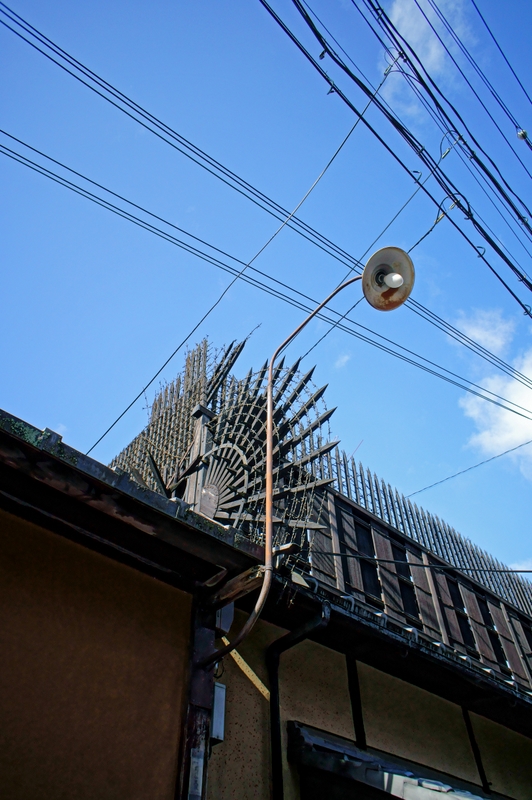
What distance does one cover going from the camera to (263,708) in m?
6.30

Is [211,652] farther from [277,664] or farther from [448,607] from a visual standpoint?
[448,607]

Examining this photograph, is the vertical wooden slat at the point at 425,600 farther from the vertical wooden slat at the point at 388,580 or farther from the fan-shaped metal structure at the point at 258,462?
the fan-shaped metal structure at the point at 258,462

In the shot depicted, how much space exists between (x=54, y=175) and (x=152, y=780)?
714 centimetres

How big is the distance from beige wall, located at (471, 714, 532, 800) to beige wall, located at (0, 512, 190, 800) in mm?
6309

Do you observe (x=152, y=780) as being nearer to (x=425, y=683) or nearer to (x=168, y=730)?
(x=168, y=730)

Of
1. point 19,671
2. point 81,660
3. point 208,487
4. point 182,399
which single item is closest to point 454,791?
point 81,660

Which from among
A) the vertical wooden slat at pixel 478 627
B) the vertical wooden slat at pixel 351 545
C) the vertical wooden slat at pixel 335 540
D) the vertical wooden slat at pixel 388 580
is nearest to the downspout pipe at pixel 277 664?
the vertical wooden slat at pixel 335 540

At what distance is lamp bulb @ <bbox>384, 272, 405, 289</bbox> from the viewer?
6.79 meters

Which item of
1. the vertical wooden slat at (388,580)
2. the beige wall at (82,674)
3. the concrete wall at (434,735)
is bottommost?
the beige wall at (82,674)

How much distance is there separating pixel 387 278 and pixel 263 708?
5242mm

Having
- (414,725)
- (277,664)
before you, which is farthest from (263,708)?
(414,725)

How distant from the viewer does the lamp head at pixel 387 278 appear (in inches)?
270

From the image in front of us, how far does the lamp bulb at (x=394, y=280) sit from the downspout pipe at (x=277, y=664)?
12.9 ft

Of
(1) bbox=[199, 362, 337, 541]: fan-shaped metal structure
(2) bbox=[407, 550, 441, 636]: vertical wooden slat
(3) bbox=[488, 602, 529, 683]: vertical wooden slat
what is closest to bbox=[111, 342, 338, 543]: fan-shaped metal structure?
(1) bbox=[199, 362, 337, 541]: fan-shaped metal structure
